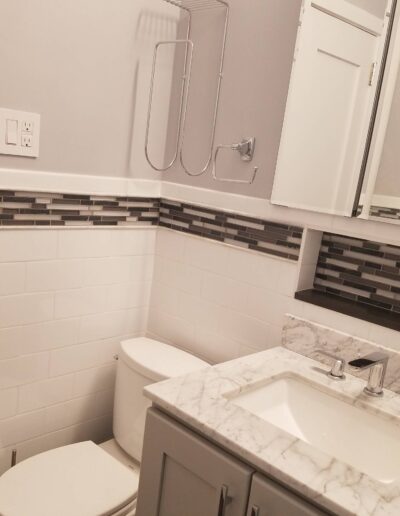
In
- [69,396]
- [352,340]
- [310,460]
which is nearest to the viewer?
[310,460]

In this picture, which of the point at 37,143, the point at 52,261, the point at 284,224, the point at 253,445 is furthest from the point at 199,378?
the point at 37,143

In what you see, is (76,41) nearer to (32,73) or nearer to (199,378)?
(32,73)

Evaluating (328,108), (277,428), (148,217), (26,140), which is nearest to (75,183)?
(26,140)

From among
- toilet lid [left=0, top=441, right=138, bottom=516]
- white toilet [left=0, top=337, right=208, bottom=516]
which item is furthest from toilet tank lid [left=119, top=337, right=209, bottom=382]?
toilet lid [left=0, top=441, right=138, bottom=516]

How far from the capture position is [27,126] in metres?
1.54

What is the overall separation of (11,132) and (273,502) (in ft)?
4.03

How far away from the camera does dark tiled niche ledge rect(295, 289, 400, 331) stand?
1.37m

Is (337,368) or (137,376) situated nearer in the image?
(337,368)

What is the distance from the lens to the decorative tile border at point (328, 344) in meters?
1.34

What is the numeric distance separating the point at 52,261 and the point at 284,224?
30.6 inches

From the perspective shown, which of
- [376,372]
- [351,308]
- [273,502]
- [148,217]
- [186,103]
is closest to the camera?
[273,502]

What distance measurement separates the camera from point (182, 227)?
1.89m

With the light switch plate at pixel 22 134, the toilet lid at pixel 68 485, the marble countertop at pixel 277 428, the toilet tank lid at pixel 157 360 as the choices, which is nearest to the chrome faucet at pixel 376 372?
the marble countertop at pixel 277 428

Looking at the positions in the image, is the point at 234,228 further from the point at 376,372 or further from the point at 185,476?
the point at 185,476
